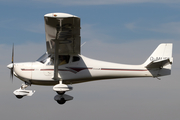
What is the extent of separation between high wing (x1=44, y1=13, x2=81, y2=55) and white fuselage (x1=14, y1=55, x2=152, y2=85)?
669mm

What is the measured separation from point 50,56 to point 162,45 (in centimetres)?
553

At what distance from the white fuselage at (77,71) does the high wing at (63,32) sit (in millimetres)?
669

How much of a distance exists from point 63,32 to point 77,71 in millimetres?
2626

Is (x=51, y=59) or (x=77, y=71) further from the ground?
(x=51, y=59)

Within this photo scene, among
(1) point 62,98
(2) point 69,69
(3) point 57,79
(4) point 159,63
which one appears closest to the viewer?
(3) point 57,79

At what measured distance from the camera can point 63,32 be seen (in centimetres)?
1308

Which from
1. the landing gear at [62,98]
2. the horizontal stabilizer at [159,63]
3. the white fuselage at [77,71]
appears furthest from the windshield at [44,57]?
the horizontal stabilizer at [159,63]

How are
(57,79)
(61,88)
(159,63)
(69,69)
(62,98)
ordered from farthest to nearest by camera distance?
(62,98)
(159,63)
(69,69)
(57,79)
(61,88)

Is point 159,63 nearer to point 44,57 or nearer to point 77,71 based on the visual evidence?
point 77,71

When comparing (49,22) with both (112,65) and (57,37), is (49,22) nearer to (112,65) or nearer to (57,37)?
(57,37)

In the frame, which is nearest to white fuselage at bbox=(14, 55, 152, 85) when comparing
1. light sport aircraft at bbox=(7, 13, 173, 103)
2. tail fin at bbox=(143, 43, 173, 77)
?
light sport aircraft at bbox=(7, 13, 173, 103)

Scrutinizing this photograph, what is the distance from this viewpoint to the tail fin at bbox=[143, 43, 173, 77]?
15091 mm

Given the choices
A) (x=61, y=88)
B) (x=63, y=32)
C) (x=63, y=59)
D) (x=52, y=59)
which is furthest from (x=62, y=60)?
(x=63, y=32)

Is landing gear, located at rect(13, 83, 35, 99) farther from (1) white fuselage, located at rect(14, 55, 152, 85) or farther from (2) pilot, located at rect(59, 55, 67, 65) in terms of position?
(2) pilot, located at rect(59, 55, 67, 65)
